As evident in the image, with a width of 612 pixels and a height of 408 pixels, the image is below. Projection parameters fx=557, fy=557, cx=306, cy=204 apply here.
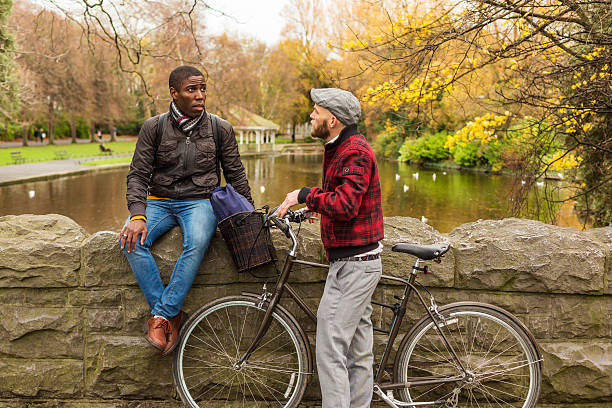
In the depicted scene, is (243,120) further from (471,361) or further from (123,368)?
Result: (471,361)

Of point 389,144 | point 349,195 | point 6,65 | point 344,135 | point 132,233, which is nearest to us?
point 349,195

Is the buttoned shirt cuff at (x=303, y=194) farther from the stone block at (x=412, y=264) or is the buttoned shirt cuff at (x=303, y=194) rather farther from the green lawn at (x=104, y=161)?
the green lawn at (x=104, y=161)

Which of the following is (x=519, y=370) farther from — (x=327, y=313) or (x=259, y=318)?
(x=259, y=318)

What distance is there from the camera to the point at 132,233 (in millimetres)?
3014

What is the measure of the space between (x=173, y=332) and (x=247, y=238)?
69 cm

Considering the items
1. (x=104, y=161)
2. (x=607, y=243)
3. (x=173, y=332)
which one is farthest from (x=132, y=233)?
(x=104, y=161)

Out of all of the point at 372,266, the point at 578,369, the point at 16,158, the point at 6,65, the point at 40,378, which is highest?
the point at 6,65

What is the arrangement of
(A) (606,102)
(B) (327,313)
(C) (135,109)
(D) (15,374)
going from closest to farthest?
1. (B) (327,313)
2. (D) (15,374)
3. (A) (606,102)
4. (C) (135,109)

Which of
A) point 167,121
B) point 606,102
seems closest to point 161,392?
point 167,121

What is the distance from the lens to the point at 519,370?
3.30 meters

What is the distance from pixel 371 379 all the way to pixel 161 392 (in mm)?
1319

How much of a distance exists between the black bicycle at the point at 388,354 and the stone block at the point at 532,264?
0.27m

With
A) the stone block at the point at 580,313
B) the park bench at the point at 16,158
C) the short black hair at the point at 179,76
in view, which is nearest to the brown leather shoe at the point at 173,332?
the short black hair at the point at 179,76

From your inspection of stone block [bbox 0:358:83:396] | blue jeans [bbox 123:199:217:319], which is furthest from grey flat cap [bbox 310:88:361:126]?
stone block [bbox 0:358:83:396]
